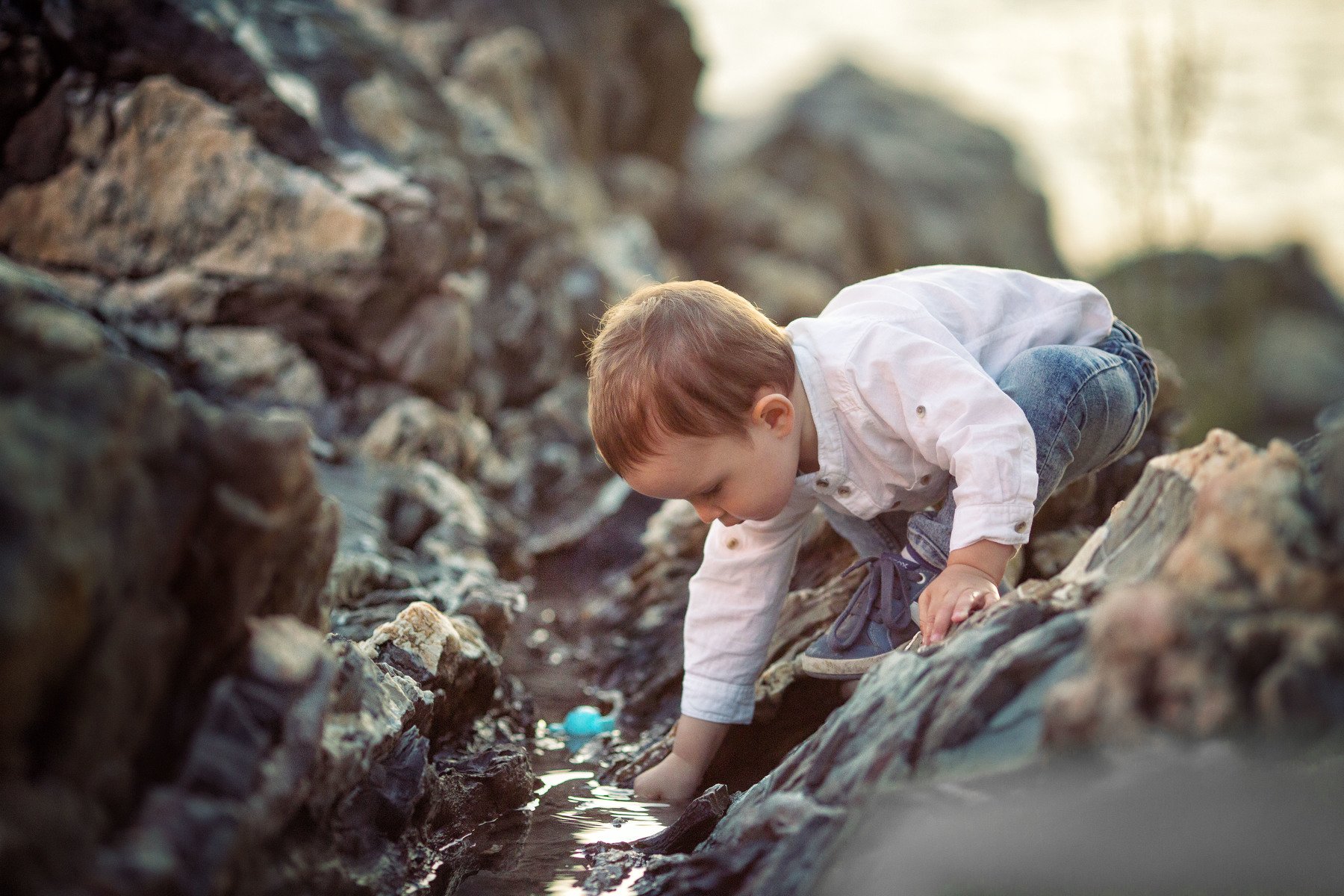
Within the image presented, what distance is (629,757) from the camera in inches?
105

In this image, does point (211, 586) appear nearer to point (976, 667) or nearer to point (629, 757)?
point (976, 667)

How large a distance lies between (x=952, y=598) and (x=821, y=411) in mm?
563

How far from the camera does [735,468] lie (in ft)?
7.91

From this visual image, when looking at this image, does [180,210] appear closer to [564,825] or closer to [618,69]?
[564,825]

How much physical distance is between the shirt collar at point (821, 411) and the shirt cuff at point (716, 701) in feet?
1.89

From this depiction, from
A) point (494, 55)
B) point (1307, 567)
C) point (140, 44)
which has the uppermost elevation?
→ point (494, 55)

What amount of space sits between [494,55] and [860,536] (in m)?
5.80

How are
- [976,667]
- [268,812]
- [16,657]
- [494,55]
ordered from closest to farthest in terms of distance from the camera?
[16,657] < [268,812] < [976,667] < [494,55]

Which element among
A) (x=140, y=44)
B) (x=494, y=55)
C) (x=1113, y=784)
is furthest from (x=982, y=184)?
(x=1113, y=784)

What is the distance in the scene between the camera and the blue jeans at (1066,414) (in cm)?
248

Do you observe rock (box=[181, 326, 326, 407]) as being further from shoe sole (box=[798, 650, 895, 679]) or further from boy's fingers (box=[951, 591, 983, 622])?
boy's fingers (box=[951, 591, 983, 622])

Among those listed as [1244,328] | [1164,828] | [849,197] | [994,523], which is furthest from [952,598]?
[1244,328]

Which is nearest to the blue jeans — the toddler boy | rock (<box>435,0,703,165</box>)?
the toddler boy

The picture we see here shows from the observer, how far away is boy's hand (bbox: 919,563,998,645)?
2.10 m
